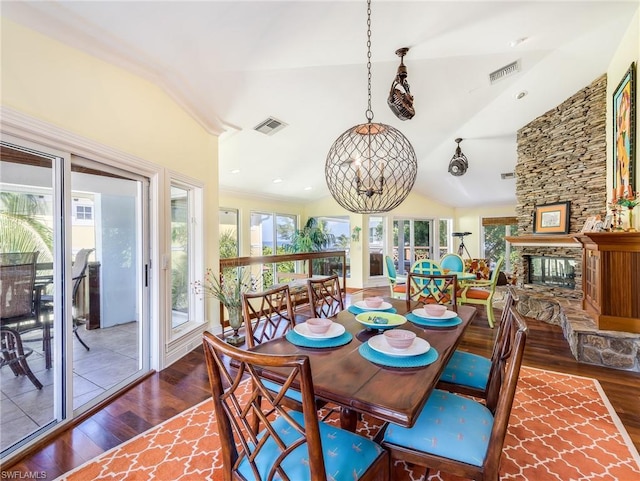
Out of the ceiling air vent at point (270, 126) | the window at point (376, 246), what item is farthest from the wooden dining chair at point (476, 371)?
the window at point (376, 246)

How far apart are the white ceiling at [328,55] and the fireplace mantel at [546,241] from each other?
1.97 metres

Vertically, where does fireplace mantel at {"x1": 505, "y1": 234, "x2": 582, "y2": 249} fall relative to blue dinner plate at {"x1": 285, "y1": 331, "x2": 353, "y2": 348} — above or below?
above

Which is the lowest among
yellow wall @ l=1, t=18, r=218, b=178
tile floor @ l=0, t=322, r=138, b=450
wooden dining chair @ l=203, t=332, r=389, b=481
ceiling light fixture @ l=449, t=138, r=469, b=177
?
tile floor @ l=0, t=322, r=138, b=450

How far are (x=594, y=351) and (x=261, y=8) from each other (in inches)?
173

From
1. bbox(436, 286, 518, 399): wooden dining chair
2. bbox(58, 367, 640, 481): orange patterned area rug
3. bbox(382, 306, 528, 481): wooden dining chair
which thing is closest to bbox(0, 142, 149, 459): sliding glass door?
bbox(58, 367, 640, 481): orange patterned area rug

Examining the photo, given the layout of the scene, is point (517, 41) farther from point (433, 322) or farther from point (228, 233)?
point (228, 233)

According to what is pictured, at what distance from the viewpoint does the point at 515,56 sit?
3258 millimetres

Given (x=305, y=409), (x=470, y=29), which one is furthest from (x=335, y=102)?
(x=305, y=409)

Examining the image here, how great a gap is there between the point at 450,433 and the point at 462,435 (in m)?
0.05

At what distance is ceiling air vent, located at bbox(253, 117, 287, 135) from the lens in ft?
12.7

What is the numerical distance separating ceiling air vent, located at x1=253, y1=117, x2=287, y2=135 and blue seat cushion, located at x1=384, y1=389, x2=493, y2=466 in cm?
359

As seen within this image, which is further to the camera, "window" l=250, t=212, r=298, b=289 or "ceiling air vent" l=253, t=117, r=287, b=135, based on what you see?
"window" l=250, t=212, r=298, b=289

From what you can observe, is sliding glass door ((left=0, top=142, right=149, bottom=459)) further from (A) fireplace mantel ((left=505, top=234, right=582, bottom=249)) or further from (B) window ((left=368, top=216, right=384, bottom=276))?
(B) window ((left=368, top=216, right=384, bottom=276))

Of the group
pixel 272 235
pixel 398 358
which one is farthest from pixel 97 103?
pixel 272 235
